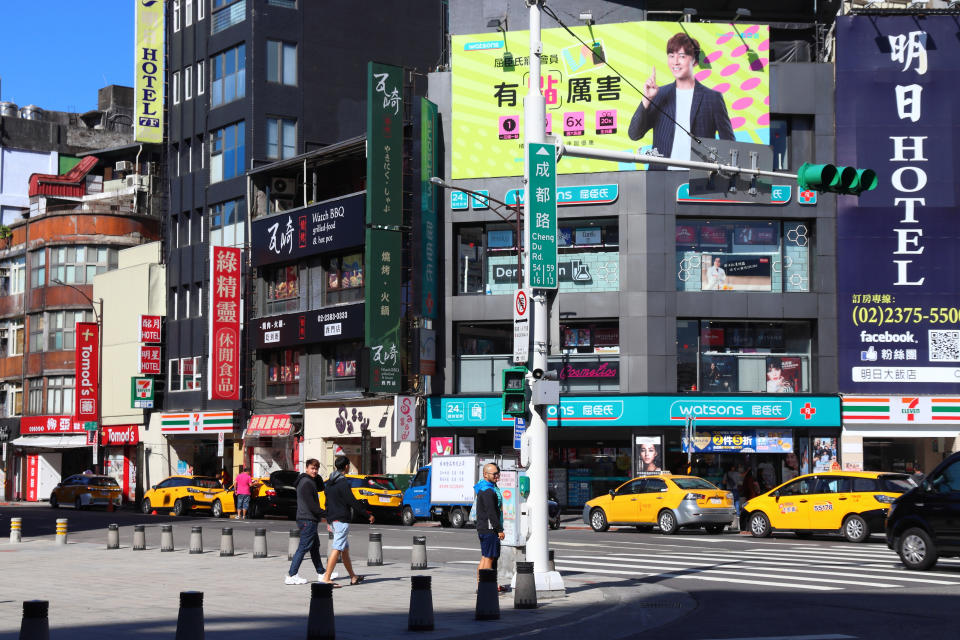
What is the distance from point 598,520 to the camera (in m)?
34.2

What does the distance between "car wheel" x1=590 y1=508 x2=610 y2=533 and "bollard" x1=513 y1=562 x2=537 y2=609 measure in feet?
60.9

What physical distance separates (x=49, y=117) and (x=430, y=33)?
40.2m

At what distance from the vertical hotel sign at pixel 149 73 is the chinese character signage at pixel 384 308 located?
20.8m

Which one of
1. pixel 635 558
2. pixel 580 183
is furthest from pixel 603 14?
pixel 635 558

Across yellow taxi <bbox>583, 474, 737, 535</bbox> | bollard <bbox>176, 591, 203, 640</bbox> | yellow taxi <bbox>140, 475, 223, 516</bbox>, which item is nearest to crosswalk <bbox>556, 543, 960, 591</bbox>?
yellow taxi <bbox>583, 474, 737, 535</bbox>

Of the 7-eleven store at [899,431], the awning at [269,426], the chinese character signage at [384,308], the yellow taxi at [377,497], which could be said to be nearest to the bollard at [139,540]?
the yellow taxi at [377,497]

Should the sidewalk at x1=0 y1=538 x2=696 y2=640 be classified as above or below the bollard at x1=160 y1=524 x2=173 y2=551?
above

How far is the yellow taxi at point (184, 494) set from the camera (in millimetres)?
45969

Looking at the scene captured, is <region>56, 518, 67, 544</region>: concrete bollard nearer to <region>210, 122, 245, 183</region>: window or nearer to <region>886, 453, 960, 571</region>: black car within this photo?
<region>886, 453, 960, 571</region>: black car

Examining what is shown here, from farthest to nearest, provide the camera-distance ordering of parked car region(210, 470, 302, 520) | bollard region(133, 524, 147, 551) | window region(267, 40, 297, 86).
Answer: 1. window region(267, 40, 297, 86)
2. parked car region(210, 470, 302, 520)
3. bollard region(133, 524, 147, 551)

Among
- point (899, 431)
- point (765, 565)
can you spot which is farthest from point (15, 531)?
point (899, 431)

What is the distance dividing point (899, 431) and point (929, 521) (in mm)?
23130

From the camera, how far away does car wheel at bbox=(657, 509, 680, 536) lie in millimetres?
31844

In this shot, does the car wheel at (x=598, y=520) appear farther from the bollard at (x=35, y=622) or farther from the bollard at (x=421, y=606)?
the bollard at (x=35, y=622)
